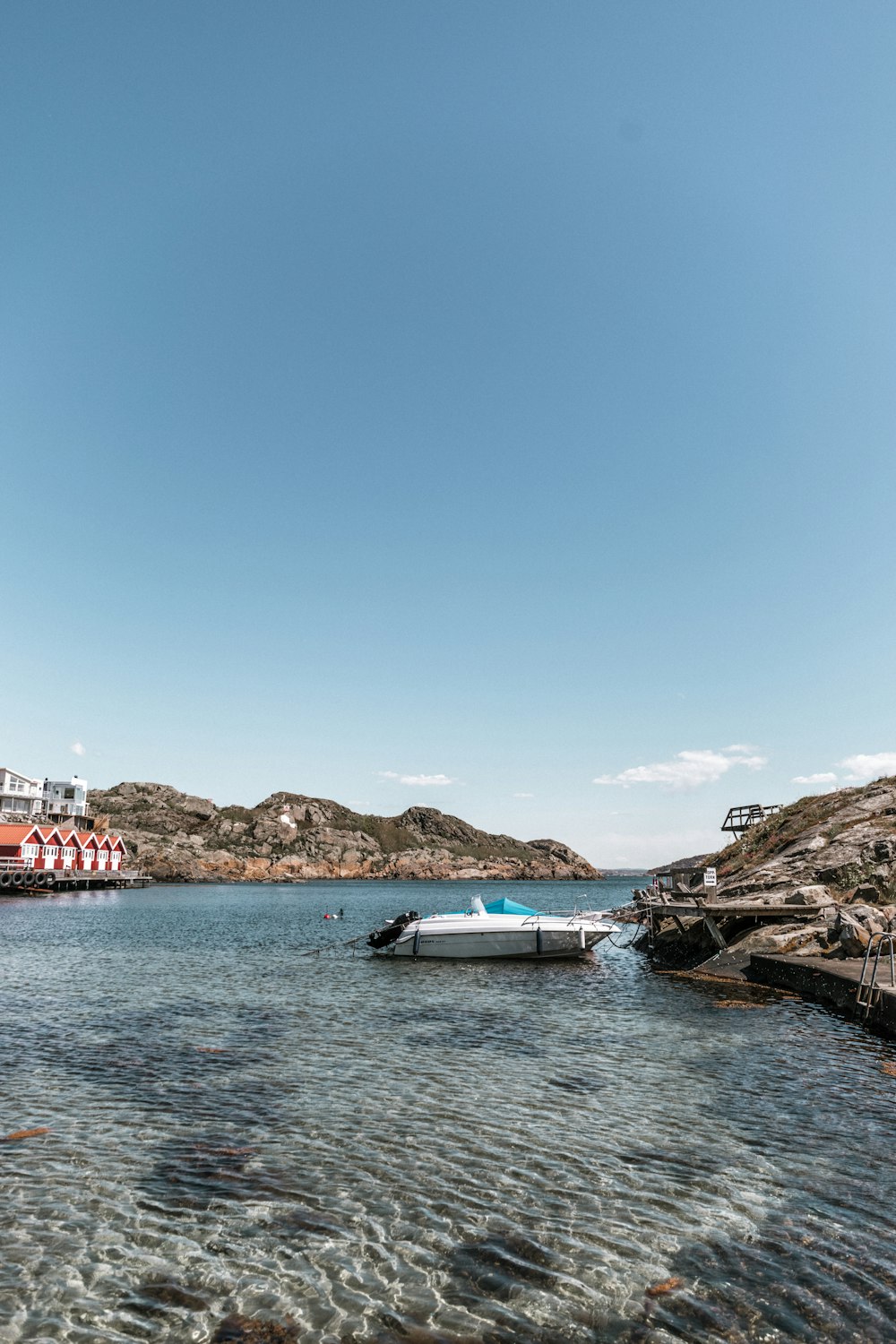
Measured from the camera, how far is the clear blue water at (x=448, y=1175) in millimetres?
7988

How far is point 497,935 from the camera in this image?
3928cm

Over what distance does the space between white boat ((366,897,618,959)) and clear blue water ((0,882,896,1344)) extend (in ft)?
47.8

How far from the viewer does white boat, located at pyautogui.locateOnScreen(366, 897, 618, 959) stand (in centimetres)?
3944

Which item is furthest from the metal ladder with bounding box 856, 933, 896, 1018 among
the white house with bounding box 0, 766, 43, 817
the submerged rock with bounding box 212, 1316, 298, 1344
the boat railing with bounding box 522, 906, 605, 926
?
the white house with bounding box 0, 766, 43, 817

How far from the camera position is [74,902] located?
9269 cm

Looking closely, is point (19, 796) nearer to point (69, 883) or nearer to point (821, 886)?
point (69, 883)

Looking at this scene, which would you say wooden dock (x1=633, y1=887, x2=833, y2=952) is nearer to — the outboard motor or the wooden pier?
the outboard motor

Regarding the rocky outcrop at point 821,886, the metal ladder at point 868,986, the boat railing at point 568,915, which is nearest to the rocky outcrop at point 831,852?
the rocky outcrop at point 821,886

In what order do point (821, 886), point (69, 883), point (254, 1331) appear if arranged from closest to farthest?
point (254, 1331) → point (821, 886) → point (69, 883)

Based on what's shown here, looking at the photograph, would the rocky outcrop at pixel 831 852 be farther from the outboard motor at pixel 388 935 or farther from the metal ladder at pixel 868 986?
the outboard motor at pixel 388 935

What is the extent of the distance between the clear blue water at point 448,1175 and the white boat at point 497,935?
14.6 metres

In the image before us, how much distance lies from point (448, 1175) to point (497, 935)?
93.6 feet

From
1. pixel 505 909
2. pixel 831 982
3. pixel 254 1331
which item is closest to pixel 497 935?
pixel 505 909

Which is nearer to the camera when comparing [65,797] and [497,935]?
[497,935]
